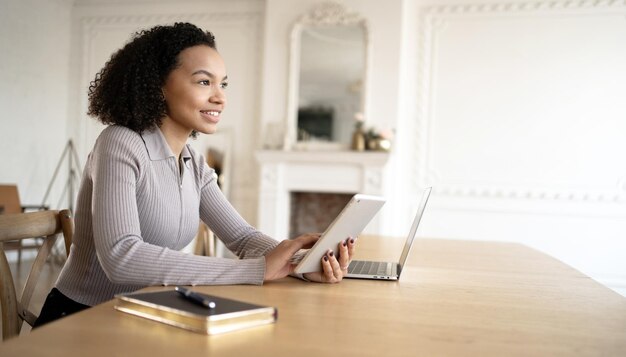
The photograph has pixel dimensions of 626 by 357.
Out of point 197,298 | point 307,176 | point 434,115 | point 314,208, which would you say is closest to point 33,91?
point 307,176

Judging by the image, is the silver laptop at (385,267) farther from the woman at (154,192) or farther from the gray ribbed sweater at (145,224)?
the gray ribbed sweater at (145,224)

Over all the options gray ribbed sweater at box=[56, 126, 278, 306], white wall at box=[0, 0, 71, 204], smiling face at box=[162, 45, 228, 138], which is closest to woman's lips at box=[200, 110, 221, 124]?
smiling face at box=[162, 45, 228, 138]

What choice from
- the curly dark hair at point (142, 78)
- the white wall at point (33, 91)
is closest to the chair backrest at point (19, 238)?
the curly dark hair at point (142, 78)

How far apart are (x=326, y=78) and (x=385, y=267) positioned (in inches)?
172

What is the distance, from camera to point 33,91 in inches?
244

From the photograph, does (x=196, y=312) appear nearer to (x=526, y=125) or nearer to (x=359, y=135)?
(x=359, y=135)

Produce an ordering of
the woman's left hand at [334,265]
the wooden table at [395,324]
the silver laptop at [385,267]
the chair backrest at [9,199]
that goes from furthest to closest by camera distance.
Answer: the chair backrest at [9,199]
the silver laptop at [385,267]
the woman's left hand at [334,265]
the wooden table at [395,324]

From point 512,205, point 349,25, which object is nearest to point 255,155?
point 349,25

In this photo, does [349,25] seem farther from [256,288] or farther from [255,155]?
[256,288]

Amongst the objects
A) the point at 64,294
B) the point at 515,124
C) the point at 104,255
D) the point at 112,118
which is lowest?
the point at 64,294

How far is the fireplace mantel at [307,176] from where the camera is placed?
18.1ft

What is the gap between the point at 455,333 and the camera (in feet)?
2.96

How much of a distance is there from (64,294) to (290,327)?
30.3 inches

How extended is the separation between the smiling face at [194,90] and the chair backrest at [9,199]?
14.4ft
